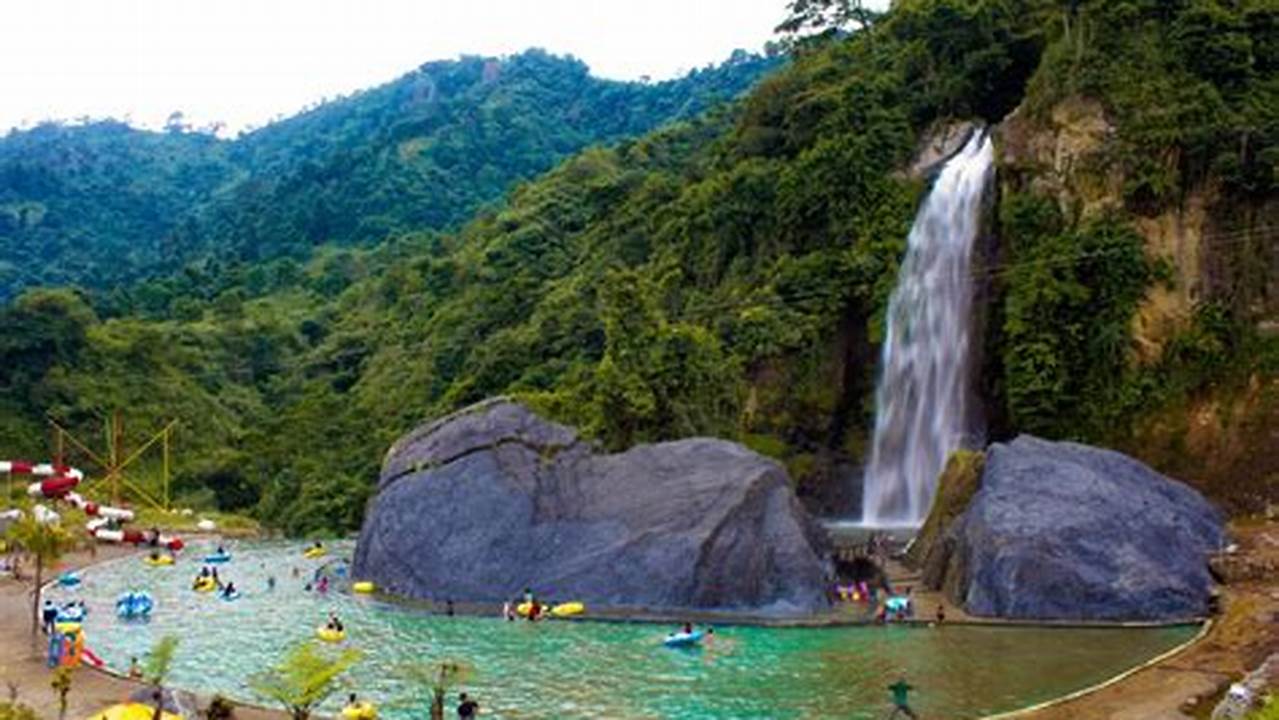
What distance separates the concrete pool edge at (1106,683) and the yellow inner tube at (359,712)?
13.6 m

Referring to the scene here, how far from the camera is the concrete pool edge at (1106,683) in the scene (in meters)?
27.0

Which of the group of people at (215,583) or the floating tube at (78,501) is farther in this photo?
the floating tube at (78,501)

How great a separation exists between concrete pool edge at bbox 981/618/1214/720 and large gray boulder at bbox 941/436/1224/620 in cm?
266

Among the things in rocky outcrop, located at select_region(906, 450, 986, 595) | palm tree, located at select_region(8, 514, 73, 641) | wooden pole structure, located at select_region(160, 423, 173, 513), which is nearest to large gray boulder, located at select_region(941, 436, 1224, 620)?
rocky outcrop, located at select_region(906, 450, 986, 595)

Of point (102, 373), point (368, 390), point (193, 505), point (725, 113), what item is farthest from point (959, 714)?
point (725, 113)

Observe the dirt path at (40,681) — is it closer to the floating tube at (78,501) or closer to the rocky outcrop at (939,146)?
the floating tube at (78,501)

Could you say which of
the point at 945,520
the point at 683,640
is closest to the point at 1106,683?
the point at 683,640

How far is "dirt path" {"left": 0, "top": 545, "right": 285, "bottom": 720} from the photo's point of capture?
28.4 meters

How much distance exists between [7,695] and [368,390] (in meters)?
64.3

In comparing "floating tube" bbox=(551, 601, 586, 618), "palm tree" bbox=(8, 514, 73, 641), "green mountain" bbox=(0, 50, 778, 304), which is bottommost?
"floating tube" bbox=(551, 601, 586, 618)

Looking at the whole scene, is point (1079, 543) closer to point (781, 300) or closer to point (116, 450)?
point (781, 300)

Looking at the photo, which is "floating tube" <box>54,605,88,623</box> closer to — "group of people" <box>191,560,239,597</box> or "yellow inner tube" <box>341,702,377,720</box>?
"group of people" <box>191,560,239,597</box>

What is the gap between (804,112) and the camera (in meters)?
69.2

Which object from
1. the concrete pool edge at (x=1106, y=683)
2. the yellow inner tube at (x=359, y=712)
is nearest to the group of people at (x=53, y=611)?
the yellow inner tube at (x=359, y=712)
